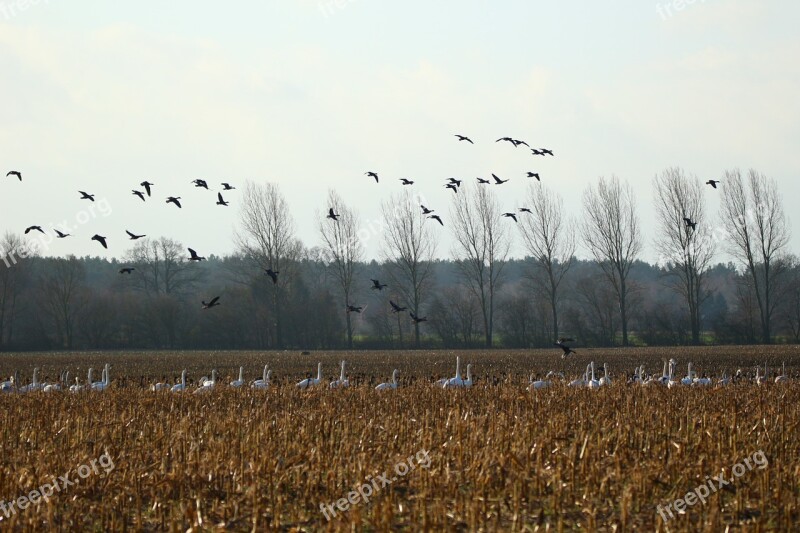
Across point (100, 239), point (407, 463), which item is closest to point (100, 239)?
point (100, 239)

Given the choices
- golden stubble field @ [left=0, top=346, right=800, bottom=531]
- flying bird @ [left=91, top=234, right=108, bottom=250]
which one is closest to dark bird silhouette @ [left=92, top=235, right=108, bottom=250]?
flying bird @ [left=91, top=234, right=108, bottom=250]

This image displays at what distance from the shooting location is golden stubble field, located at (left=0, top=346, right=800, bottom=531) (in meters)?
8.98

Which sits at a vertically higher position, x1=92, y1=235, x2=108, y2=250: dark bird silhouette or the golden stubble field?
x1=92, y1=235, x2=108, y2=250: dark bird silhouette

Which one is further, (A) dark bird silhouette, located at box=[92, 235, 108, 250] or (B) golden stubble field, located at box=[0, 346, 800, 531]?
(A) dark bird silhouette, located at box=[92, 235, 108, 250]

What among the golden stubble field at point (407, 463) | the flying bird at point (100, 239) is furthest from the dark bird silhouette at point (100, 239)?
the golden stubble field at point (407, 463)

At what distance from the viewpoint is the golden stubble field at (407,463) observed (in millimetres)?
8984

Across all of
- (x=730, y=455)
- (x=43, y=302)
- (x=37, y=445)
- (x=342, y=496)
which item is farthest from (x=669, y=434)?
(x=43, y=302)

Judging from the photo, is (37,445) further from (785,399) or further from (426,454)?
(785,399)

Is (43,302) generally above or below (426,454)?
above

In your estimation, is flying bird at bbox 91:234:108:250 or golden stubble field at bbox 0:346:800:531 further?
flying bird at bbox 91:234:108:250

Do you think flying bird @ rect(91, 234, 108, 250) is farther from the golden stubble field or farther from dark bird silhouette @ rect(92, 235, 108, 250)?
the golden stubble field

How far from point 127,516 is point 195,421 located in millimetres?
5998

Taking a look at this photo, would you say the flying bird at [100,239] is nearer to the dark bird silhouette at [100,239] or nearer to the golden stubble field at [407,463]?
the dark bird silhouette at [100,239]

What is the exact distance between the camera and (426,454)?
36.8 feet
